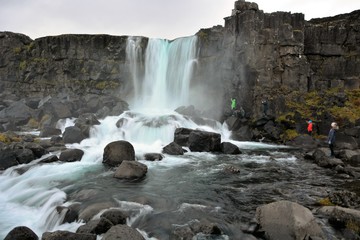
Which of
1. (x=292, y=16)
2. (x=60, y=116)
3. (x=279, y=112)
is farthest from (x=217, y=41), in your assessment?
(x=60, y=116)

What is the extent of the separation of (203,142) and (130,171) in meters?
7.85

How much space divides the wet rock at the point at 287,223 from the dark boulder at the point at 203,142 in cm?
1219

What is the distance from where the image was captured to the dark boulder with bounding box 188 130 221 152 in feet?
69.7

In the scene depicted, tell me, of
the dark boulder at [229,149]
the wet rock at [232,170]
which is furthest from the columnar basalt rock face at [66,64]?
the wet rock at [232,170]

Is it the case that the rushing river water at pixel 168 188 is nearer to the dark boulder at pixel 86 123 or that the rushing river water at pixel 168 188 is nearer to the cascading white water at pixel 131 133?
the cascading white water at pixel 131 133

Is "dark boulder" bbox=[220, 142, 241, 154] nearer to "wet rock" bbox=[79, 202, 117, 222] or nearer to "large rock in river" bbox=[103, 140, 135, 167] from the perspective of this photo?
"large rock in river" bbox=[103, 140, 135, 167]

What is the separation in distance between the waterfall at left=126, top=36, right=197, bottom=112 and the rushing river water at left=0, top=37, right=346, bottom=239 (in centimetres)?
1240

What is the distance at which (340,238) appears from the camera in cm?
845

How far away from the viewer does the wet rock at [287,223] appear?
8.09 meters

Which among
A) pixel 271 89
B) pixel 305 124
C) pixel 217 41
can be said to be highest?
pixel 217 41

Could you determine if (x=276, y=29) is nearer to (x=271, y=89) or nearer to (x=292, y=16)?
(x=292, y=16)

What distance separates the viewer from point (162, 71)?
37250mm

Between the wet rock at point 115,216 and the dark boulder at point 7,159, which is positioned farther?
the dark boulder at point 7,159

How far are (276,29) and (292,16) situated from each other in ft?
7.44
